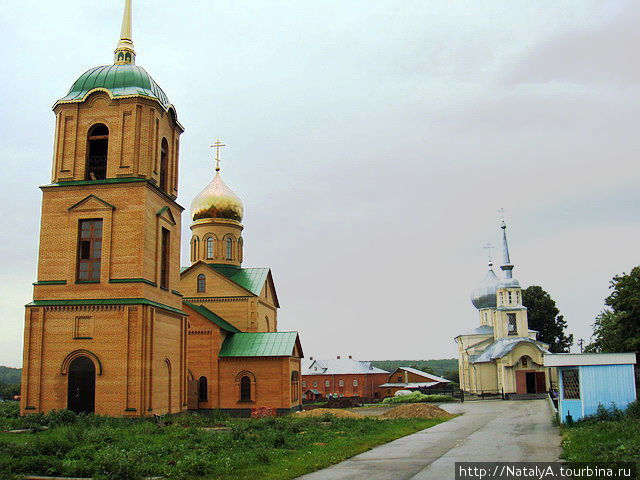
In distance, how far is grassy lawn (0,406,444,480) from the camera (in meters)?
11.2

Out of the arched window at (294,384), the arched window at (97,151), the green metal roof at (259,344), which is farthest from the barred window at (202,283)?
the arched window at (97,151)

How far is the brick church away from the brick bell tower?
0.12 ft

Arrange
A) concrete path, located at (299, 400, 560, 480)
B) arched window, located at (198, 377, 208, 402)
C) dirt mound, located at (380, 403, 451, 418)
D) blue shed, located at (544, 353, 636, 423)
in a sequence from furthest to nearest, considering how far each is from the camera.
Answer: arched window, located at (198, 377, 208, 402) → dirt mound, located at (380, 403, 451, 418) → blue shed, located at (544, 353, 636, 423) → concrete path, located at (299, 400, 560, 480)

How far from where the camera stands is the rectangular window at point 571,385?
20.5m

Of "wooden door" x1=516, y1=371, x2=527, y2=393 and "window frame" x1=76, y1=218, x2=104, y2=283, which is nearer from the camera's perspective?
"window frame" x1=76, y1=218, x2=104, y2=283

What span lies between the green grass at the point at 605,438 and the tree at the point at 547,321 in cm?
4656

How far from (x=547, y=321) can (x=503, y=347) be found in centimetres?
1280

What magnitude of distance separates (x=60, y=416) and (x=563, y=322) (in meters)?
55.5

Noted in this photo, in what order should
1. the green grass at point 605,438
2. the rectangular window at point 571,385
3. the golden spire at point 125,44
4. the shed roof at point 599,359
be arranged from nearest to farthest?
the green grass at point 605,438
the shed roof at point 599,359
the rectangular window at point 571,385
the golden spire at point 125,44

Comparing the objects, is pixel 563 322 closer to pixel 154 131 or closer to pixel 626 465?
pixel 154 131

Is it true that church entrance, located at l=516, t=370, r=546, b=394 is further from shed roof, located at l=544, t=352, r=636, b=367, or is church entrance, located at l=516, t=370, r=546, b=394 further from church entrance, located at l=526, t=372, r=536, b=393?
shed roof, located at l=544, t=352, r=636, b=367

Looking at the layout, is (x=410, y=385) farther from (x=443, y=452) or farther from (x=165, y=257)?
(x=443, y=452)

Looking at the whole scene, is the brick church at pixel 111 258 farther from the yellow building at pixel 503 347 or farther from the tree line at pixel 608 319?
the yellow building at pixel 503 347

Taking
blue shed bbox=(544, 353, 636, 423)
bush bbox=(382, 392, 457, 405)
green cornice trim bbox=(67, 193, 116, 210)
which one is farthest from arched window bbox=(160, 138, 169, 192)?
bush bbox=(382, 392, 457, 405)
